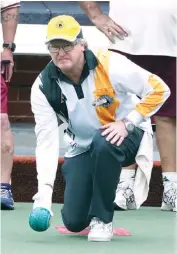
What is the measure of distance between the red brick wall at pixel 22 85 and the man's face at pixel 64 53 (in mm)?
4271

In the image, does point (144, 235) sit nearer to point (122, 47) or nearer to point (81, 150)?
point (81, 150)

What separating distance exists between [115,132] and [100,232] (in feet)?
1.53

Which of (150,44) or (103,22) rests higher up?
(103,22)

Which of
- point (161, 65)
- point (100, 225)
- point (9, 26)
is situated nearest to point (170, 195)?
point (161, 65)

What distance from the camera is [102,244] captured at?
201 inches

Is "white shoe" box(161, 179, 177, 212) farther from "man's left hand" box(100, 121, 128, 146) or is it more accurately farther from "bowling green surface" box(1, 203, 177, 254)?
"man's left hand" box(100, 121, 128, 146)

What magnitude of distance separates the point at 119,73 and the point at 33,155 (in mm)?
2250

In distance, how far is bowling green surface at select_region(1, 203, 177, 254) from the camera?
490 centimetres

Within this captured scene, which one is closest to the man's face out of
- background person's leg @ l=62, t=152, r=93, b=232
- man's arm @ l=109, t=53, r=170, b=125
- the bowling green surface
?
man's arm @ l=109, t=53, r=170, b=125

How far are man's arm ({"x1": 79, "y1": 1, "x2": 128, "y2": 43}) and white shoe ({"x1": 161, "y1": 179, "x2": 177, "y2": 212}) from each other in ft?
2.83

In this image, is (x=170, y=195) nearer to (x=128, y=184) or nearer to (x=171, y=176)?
(x=171, y=176)

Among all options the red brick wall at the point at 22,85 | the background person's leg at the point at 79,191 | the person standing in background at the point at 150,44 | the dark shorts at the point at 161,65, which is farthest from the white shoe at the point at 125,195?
the red brick wall at the point at 22,85

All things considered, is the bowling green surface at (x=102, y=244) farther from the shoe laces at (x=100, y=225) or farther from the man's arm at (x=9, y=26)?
the man's arm at (x=9, y=26)

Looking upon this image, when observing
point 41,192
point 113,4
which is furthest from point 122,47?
point 41,192
